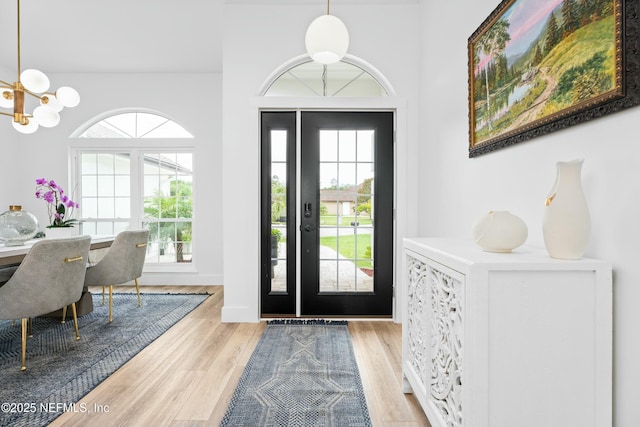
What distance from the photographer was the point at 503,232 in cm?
129

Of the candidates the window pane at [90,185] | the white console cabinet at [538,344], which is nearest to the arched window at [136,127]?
the window pane at [90,185]

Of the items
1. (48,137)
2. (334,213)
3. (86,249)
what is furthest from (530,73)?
(48,137)

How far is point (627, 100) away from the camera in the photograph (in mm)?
1027

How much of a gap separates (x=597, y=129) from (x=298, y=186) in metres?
2.40

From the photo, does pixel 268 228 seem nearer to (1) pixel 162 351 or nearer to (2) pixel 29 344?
(1) pixel 162 351

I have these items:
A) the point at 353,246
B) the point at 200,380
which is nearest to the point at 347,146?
the point at 353,246

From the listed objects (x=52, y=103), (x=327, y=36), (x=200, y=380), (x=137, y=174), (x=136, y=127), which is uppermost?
(x=136, y=127)

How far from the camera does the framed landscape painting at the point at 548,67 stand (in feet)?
3.45

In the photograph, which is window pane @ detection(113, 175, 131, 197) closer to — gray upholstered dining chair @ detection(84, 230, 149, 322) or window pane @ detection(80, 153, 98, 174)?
window pane @ detection(80, 153, 98, 174)

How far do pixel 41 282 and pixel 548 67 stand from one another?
10.3 ft

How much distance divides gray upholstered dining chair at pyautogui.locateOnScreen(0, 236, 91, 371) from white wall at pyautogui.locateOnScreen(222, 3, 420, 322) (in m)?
1.22

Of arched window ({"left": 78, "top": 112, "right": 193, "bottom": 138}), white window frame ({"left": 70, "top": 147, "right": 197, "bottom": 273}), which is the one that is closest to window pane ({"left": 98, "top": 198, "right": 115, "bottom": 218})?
white window frame ({"left": 70, "top": 147, "right": 197, "bottom": 273})

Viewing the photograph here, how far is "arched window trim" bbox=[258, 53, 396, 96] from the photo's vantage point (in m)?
Result: 3.20

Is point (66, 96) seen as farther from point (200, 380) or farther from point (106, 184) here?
point (200, 380)
